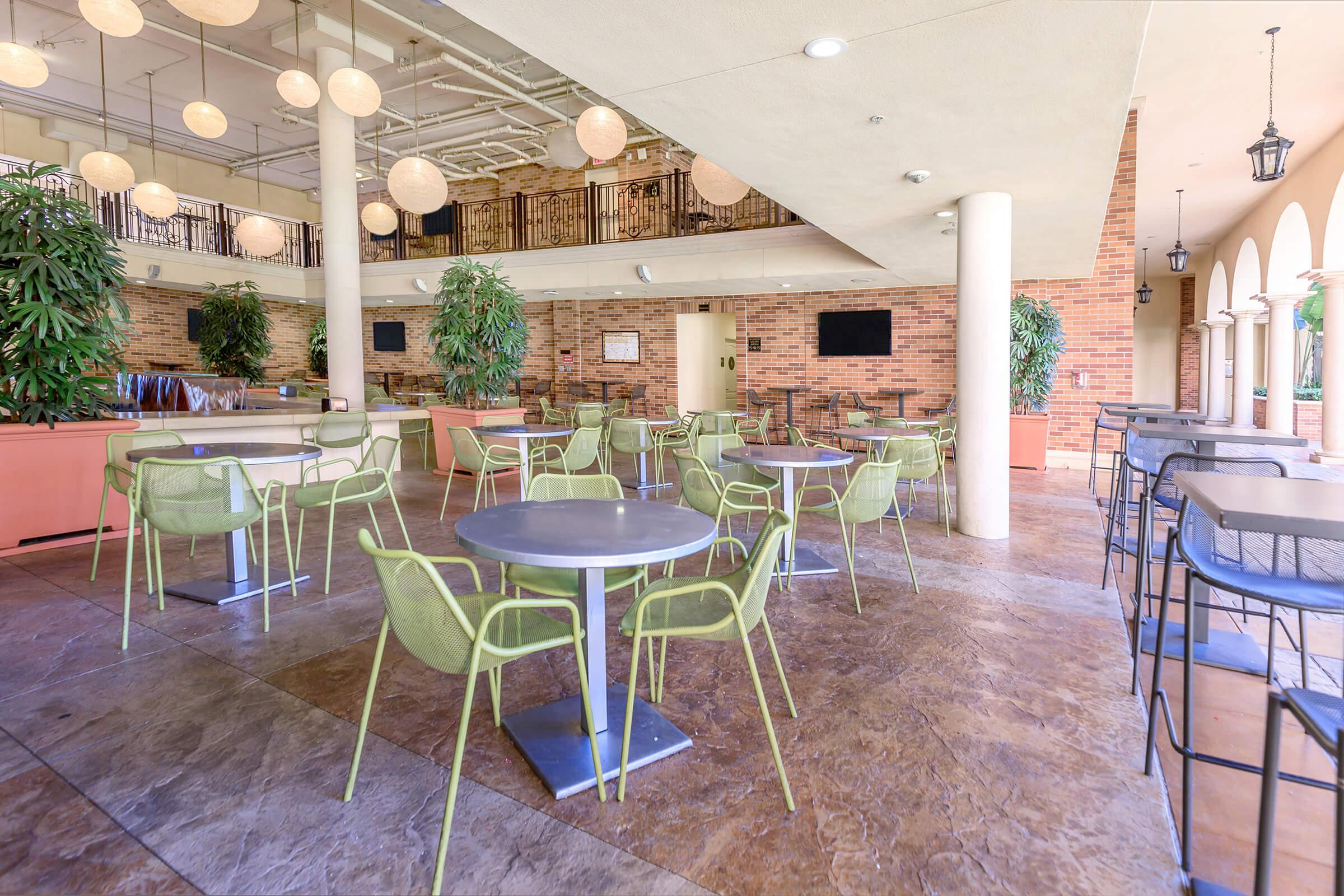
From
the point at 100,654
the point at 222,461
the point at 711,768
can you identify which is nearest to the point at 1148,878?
the point at 711,768

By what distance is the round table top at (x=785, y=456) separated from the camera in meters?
3.41

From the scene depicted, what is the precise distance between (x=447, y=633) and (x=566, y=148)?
5.50m

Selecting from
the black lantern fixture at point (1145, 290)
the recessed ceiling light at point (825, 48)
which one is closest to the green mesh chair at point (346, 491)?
the recessed ceiling light at point (825, 48)

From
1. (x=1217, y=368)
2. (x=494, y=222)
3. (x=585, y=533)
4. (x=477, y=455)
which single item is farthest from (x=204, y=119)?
(x=1217, y=368)

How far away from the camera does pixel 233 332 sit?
31.6 ft

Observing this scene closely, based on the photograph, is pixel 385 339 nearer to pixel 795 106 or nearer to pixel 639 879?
pixel 795 106

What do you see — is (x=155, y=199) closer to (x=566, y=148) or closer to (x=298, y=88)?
(x=298, y=88)

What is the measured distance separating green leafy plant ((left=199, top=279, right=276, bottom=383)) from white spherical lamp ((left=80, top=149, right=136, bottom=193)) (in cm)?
307

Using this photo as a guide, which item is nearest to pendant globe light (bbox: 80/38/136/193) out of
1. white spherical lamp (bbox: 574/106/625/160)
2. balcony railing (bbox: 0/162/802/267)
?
balcony railing (bbox: 0/162/802/267)

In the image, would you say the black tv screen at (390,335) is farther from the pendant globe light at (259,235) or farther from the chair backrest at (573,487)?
the chair backrest at (573,487)

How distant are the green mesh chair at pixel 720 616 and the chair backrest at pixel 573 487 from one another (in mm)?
743

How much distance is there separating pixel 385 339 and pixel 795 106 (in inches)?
525

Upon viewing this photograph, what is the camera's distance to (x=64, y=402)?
4219mm

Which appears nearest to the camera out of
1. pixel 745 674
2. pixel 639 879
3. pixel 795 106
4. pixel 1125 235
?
A: pixel 639 879
